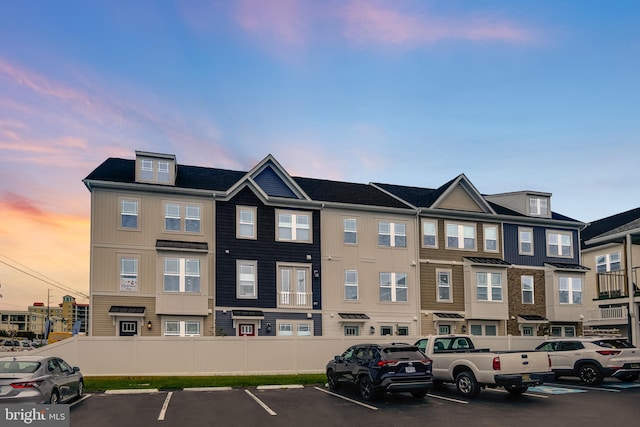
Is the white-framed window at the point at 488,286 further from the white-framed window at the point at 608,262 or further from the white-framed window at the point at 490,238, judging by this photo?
the white-framed window at the point at 608,262

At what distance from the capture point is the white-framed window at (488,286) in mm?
37656

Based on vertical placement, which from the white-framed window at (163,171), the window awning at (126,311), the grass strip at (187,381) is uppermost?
the white-framed window at (163,171)

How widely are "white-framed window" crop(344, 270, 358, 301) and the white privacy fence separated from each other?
Result: 6051 mm

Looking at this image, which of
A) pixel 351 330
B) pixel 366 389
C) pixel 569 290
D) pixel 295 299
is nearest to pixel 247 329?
pixel 295 299

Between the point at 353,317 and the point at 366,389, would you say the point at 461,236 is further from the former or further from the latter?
the point at 366,389

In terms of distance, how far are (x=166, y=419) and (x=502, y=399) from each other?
9452 mm

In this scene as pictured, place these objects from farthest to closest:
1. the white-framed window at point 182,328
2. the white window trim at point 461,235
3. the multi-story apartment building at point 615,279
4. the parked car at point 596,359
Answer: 1. the white window trim at point 461,235
2. the white-framed window at point 182,328
3. the multi-story apartment building at point 615,279
4. the parked car at point 596,359

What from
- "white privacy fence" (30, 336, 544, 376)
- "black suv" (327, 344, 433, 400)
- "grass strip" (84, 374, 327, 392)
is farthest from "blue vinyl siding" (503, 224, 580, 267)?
"black suv" (327, 344, 433, 400)

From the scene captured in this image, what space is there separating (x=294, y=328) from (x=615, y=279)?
18.1 meters

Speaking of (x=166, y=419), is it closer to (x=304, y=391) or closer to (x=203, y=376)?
(x=304, y=391)

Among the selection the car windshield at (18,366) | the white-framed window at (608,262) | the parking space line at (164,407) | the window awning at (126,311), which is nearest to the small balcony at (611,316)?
the white-framed window at (608,262)

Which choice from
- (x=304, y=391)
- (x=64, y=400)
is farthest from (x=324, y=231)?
(x=64, y=400)

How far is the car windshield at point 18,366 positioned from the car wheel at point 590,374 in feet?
58.1

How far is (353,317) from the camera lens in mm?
34875
